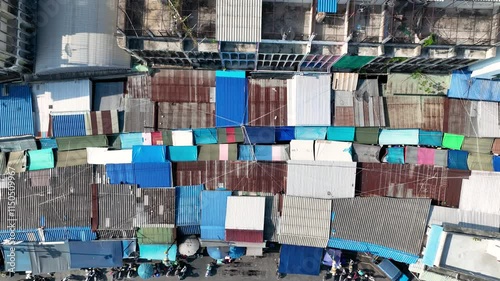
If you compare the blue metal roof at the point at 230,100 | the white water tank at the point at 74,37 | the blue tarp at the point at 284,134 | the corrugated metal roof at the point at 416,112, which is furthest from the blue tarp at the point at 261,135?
the white water tank at the point at 74,37

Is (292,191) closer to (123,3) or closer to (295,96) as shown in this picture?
(295,96)

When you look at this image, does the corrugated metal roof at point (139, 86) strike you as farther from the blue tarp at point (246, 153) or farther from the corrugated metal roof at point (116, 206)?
the blue tarp at point (246, 153)

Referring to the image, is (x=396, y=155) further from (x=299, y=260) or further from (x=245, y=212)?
(x=245, y=212)

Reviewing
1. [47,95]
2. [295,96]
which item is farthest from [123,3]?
[295,96]

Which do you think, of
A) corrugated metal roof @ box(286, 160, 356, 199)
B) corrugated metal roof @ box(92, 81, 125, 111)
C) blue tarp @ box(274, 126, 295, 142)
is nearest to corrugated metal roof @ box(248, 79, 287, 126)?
blue tarp @ box(274, 126, 295, 142)

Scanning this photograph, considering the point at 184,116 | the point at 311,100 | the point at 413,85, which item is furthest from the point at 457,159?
the point at 184,116
